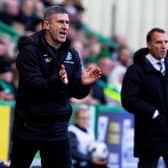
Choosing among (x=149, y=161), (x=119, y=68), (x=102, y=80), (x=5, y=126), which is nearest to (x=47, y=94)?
(x=149, y=161)

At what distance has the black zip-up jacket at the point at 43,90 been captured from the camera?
263 inches

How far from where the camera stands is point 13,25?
42.1 feet

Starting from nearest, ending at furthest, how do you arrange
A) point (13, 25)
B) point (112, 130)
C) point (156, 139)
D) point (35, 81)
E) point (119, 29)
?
point (35, 81) < point (156, 139) < point (112, 130) < point (13, 25) < point (119, 29)

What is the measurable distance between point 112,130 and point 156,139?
328cm

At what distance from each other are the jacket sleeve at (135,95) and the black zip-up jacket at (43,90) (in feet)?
4.04

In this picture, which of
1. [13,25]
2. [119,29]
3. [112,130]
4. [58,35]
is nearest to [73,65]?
[58,35]

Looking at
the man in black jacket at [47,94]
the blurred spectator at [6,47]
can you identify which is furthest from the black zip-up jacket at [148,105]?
the blurred spectator at [6,47]

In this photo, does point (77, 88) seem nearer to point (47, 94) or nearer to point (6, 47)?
point (47, 94)

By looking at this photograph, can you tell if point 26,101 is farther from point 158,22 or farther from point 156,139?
point 158,22

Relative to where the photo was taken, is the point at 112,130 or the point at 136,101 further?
the point at 112,130

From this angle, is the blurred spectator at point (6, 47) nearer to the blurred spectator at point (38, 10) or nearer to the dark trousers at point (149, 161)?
the blurred spectator at point (38, 10)

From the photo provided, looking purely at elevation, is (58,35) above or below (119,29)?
above

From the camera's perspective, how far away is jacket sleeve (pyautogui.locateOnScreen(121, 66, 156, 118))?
25.8ft

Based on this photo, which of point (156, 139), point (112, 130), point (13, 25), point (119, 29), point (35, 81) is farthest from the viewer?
point (119, 29)
